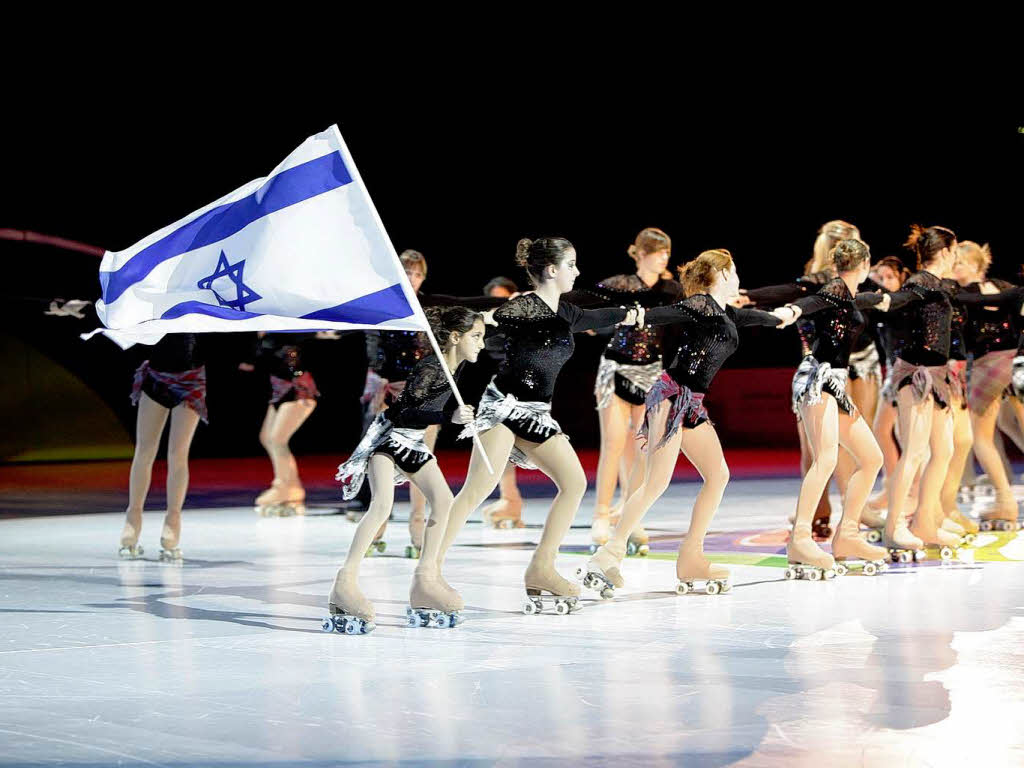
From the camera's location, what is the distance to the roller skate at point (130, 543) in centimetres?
847

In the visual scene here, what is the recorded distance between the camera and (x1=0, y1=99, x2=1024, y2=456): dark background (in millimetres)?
16812

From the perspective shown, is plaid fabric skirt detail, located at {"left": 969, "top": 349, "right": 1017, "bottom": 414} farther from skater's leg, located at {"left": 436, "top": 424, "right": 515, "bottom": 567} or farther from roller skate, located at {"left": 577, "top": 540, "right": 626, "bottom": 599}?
skater's leg, located at {"left": 436, "top": 424, "right": 515, "bottom": 567}

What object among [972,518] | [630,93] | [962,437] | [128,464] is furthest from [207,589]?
[630,93]

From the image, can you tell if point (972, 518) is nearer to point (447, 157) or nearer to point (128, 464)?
point (447, 157)

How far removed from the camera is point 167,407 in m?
8.48

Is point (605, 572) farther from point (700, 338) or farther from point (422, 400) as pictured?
point (422, 400)

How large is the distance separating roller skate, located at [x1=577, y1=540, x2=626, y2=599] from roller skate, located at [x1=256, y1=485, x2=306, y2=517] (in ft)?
16.7

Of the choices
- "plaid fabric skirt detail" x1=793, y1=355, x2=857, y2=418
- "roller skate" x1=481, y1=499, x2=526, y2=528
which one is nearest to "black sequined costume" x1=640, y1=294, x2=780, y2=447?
"plaid fabric skirt detail" x1=793, y1=355, x2=857, y2=418

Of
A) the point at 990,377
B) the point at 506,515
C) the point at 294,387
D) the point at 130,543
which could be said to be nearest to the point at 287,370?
the point at 294,387

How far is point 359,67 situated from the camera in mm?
17531

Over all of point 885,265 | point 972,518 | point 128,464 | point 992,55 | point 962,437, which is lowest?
point 128,464

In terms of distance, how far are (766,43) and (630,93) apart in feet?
6.12

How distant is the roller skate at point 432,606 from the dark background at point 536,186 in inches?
465

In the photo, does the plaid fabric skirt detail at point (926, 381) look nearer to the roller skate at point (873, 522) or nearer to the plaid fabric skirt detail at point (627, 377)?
the roller skate at point (873, 522)
